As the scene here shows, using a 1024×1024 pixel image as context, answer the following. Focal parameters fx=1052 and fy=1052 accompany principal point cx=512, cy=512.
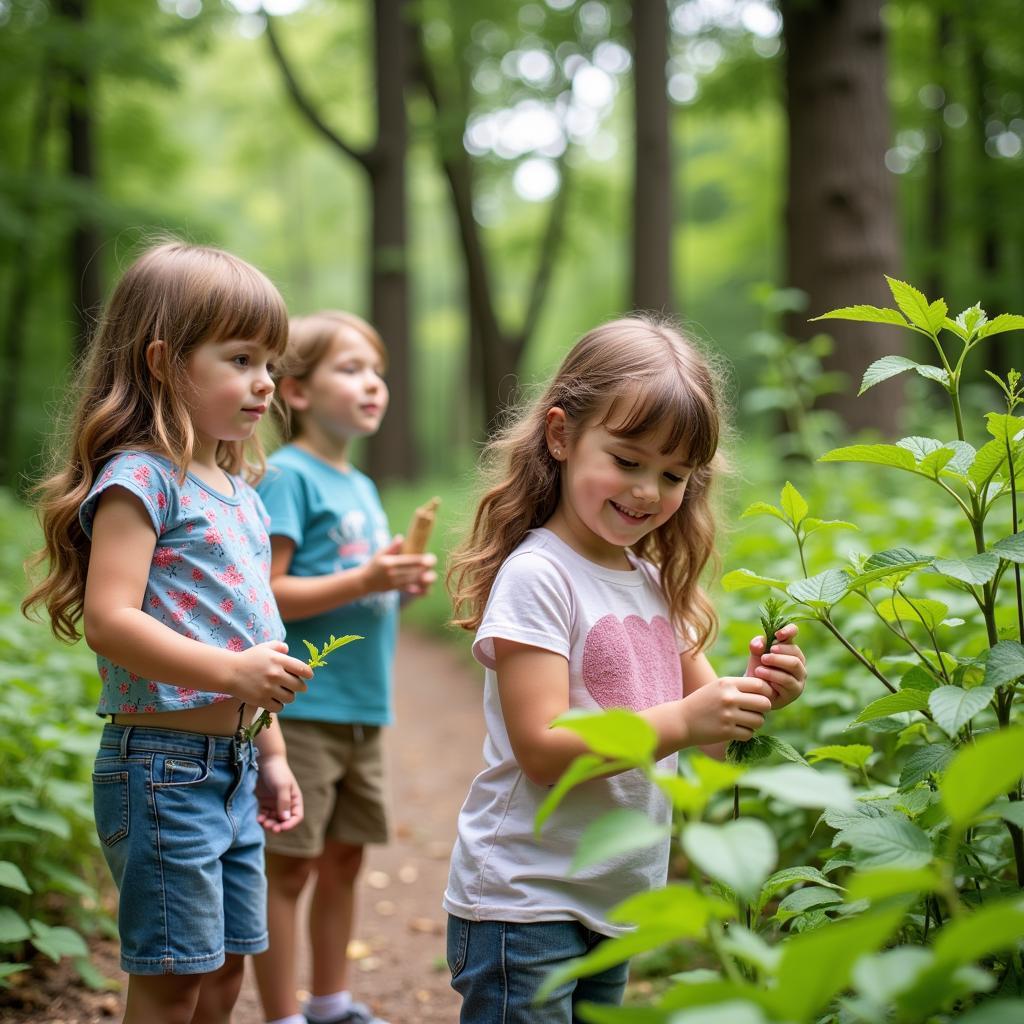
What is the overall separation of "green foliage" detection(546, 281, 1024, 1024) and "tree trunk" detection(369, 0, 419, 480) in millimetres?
10914

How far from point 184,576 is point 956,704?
54.3 inches

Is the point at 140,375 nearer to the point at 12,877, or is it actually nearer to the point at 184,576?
the point at 184,576

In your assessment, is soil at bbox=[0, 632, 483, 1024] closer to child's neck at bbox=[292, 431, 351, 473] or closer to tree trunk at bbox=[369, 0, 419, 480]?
child's neck at bbox=[292, 431, 351, 473]

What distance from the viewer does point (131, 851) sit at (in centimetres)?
196

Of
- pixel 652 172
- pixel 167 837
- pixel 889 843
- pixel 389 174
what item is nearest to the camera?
pixel 889 843

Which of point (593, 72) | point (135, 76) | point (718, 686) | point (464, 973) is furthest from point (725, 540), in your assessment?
point (593, 72)

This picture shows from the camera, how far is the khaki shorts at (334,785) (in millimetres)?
2838

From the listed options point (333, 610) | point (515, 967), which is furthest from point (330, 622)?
point (515, 967)

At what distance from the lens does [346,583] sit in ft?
9.06

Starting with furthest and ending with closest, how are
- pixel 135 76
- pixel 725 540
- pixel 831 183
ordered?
pixel 135 76
pixel 831 183
pixel 725 540

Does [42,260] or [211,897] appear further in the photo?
[42,260]

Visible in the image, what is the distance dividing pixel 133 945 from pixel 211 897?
0.16 m

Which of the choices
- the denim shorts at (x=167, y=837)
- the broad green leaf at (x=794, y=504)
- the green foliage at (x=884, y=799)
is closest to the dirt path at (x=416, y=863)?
the green foliage at (x=884, y=799)

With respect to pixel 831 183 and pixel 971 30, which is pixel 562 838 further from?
pixel 971 30
